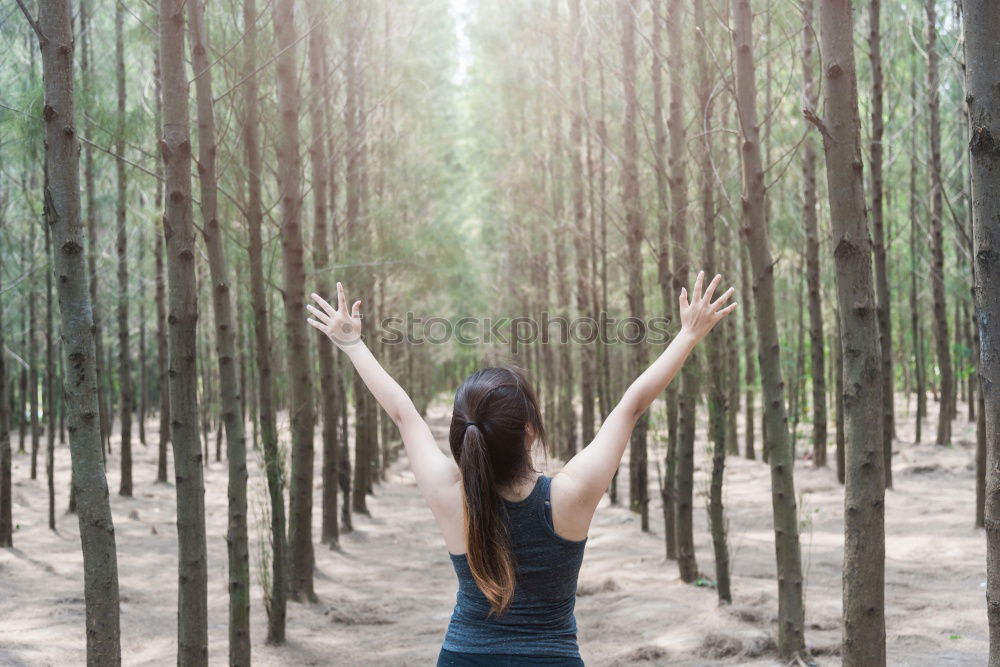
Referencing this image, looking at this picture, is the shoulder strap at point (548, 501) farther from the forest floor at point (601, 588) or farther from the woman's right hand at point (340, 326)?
the forest floor at point (601, 588)

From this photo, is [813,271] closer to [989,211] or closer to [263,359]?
[263,359]

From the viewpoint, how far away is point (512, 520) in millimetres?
1781

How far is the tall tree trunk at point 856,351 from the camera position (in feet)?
9.80

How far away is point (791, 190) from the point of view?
50.8 ft

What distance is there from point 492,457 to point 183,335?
2.51 metres

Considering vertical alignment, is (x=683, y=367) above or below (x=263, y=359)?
below

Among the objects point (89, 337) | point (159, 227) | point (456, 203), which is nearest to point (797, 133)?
point (159, 227)

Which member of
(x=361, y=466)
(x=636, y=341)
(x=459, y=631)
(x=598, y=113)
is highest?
(x=598, y=113)

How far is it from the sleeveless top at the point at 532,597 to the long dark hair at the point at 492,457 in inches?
1.0

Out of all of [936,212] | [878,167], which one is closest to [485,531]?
[878,167]

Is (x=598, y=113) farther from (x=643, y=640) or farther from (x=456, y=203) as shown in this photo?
(x=456, y=203)

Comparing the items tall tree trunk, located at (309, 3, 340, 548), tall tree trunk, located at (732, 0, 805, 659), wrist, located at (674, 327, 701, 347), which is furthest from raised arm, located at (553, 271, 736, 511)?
tall tree trunk, located at (309, 3, 340, 548)

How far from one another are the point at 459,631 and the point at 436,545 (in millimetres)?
9462

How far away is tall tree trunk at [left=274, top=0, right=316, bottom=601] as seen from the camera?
759 cm
